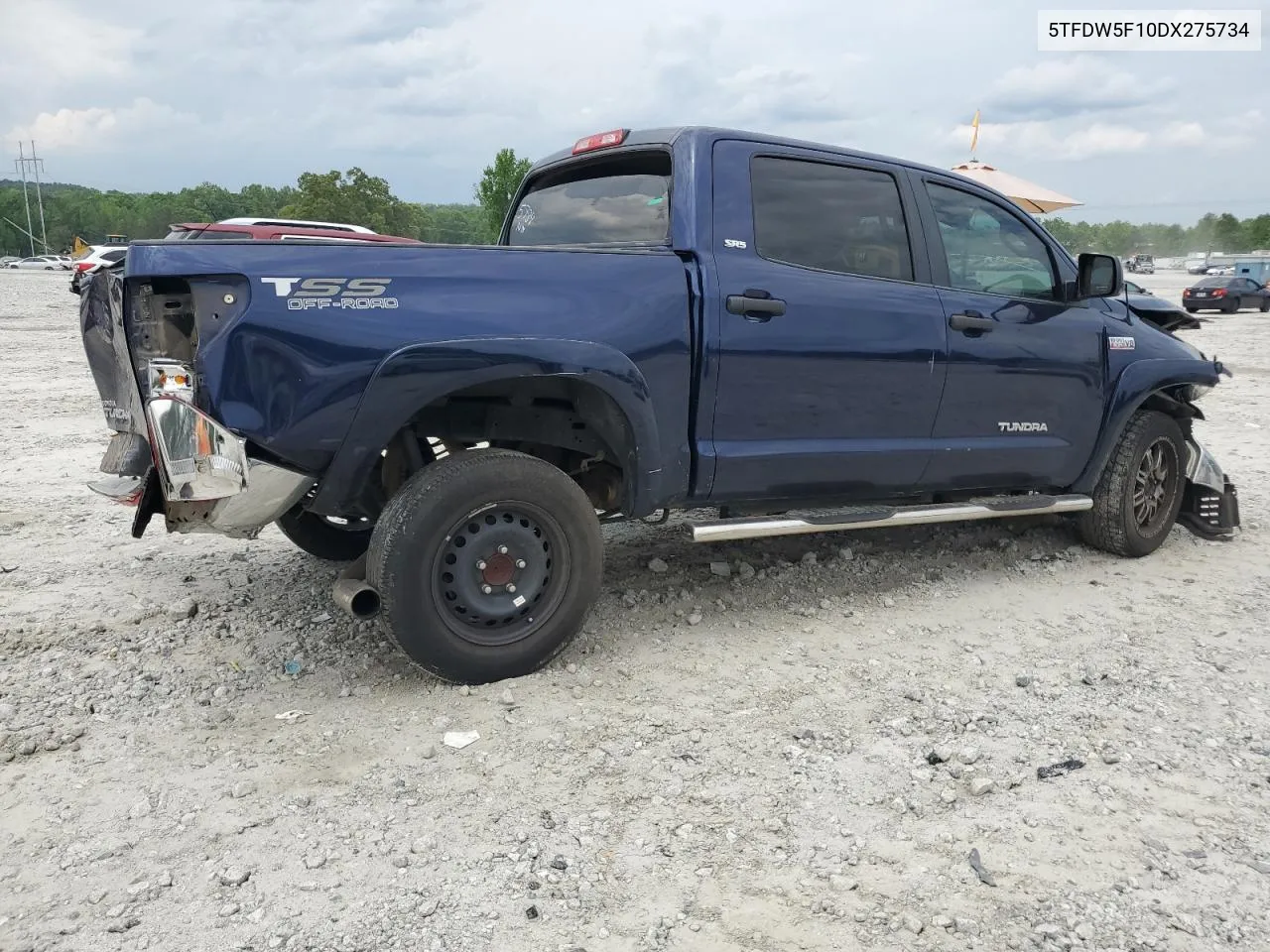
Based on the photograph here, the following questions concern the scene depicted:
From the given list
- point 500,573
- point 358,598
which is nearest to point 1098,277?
point 500,573

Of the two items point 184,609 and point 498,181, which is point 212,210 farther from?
point 184,609

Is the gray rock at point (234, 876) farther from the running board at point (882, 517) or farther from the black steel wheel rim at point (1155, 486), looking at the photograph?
the black steel wheel rim at point (1155, 486)

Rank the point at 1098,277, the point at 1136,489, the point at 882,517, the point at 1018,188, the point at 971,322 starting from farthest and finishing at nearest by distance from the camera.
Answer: the point at 1018,188, the point at 1136,489, the point at 1098,277, the point at 971,322, the point at 882,517

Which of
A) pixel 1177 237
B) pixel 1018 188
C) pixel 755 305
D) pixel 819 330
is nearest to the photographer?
pixel 755 305

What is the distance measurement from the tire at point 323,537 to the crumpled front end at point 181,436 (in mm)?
1145

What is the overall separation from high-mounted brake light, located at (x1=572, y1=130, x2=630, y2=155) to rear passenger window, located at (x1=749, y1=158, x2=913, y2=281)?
0.66 m

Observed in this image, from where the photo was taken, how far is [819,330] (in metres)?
4.18

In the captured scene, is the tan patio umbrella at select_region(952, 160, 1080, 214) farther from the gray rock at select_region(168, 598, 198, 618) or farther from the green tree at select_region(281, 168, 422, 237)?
the green tree at select_region(281, 168, 422, 237)

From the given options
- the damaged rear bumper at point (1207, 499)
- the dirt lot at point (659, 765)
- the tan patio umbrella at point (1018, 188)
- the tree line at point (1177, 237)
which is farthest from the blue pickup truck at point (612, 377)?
the tree line at point (1177, 237)

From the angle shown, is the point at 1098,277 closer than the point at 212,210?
Yes

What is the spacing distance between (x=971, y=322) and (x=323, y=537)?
3177 millimetres

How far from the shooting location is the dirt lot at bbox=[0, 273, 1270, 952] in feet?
8.25

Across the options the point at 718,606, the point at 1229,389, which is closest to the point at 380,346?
the point at 718,606

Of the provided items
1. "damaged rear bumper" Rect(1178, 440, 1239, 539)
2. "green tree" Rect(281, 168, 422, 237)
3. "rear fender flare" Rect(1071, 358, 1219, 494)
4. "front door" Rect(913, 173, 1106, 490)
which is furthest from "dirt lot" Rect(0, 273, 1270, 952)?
"green tree" Rect(281, 168, 422, 237)
